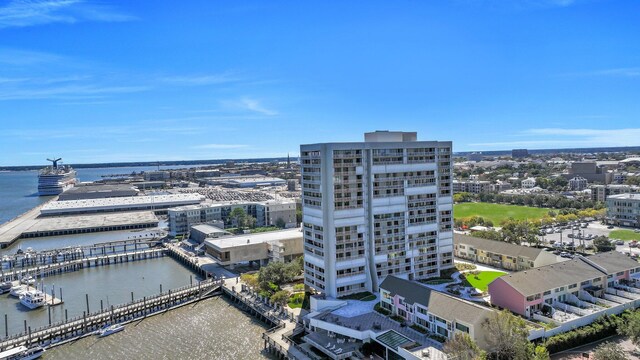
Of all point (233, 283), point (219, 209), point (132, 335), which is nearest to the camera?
point (132, 335)

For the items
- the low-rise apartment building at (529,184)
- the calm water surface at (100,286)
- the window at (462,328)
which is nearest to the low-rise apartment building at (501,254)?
the window at (462,328)

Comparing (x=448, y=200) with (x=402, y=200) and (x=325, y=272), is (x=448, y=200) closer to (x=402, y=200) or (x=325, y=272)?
(x=402, y=200)

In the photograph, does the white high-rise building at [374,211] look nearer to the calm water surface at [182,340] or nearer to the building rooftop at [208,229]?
the calm water surface at [182,340]

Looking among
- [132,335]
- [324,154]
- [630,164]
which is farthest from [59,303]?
[630,164]

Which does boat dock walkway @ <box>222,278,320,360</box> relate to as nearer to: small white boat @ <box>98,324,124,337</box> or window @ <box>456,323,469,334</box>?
window @ <box>456,323,469,334</box>

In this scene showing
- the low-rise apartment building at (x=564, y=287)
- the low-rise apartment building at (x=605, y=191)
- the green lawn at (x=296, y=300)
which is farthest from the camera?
the low-rise apartment building at (x=605, y=191)

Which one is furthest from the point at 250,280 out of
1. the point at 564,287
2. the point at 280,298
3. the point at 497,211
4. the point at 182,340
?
the point at 497,211

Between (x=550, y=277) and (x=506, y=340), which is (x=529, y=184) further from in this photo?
(x=506, y=340)

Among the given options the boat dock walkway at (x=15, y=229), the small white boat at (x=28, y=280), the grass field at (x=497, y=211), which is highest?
the grass field at (x=497, y=211)

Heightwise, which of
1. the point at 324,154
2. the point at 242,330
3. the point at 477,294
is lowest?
the point at 242,330
